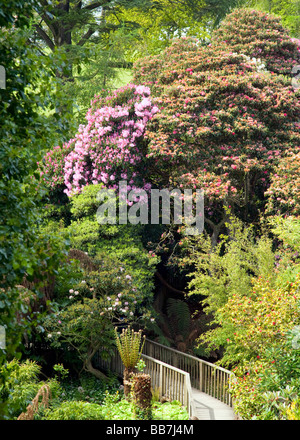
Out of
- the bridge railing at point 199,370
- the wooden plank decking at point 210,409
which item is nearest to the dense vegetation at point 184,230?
the bridge railing at point 199,370

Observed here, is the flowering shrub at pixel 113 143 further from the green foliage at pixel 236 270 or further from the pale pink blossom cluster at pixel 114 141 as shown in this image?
the green foliage at pixel 236 270

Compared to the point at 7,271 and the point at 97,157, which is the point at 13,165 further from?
the point at 97,157

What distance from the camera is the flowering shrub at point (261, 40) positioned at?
47.0ft

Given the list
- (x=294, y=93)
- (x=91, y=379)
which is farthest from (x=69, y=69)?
(x=294, y=93)

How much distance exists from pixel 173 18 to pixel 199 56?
12.3m

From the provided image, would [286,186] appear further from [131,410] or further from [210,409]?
[131,410]

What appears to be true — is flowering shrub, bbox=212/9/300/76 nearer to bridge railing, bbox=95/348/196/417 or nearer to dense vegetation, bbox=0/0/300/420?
dense vegetation, bbox=0/0/300/420

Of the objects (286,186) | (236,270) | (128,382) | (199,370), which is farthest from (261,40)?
(128,382)

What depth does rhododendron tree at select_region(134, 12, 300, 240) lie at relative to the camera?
12.3 meters

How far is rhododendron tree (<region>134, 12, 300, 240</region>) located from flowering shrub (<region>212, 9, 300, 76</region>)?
0.83 m

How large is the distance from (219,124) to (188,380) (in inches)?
239

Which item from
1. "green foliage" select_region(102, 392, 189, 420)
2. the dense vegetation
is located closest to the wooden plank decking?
"green foliage" select_region(102, 392, 189, 420)

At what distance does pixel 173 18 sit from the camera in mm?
24359

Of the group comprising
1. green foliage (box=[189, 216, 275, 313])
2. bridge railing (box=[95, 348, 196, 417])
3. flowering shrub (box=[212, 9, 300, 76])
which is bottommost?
bridge railing (box=[95, 348, 196, 417])
